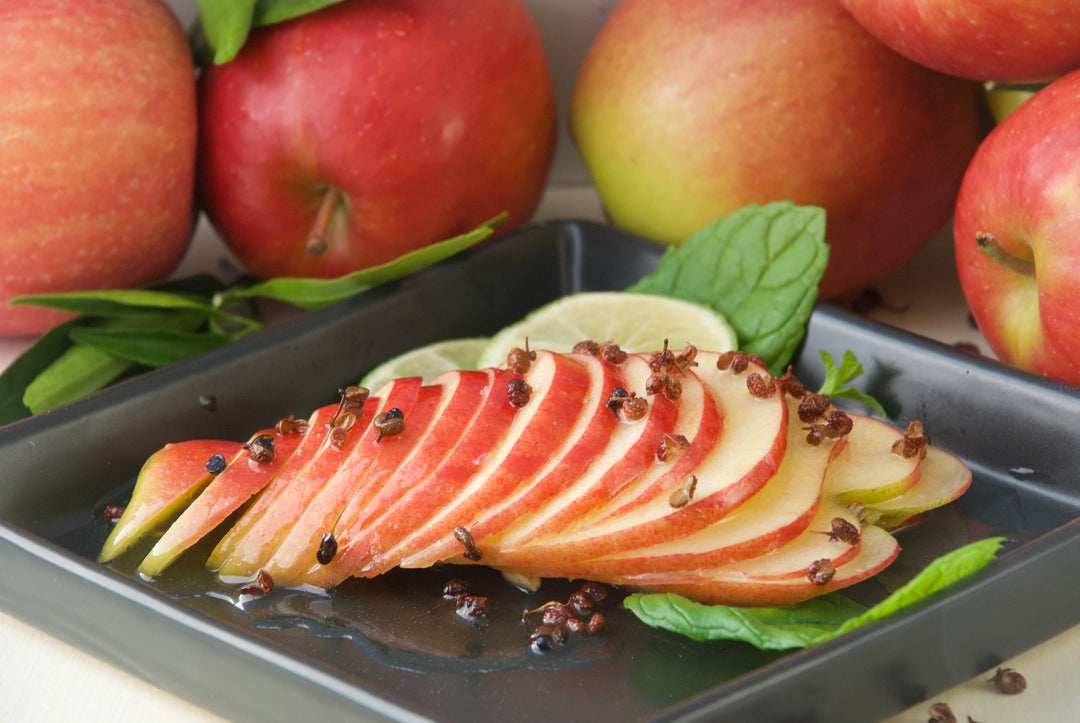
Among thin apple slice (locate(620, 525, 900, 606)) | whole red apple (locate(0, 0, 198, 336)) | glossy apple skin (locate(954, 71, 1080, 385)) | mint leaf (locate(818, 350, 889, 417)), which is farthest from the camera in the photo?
whole red apple (locate(0, 0, 198, 336))

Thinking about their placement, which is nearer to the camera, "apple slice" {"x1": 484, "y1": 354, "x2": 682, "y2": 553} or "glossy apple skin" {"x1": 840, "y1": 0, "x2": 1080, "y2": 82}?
"apple slice" {"x1": 484, "y1": 354, "x2": 682, "y2": 553}

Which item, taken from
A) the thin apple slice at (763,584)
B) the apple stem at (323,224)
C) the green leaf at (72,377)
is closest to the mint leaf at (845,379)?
the thin apple slice at (763,584)

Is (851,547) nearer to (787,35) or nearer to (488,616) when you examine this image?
(488,616)

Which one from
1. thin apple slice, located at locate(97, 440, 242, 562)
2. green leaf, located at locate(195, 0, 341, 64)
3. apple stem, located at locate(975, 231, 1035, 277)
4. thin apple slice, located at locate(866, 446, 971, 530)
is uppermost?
green leaf, located at locate(195, 0, 341, 64)

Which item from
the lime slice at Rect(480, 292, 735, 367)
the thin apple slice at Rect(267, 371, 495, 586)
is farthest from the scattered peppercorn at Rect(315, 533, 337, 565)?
the lime slice at Rect(480, 292, 735, 367)

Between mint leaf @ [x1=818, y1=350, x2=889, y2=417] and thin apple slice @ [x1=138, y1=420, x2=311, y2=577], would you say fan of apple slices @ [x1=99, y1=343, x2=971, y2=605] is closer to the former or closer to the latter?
thin apple slice @ [x1=138, y1=420, x2=311, y2=577]

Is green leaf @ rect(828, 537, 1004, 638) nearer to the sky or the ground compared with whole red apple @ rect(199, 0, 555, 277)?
nearer to the ground

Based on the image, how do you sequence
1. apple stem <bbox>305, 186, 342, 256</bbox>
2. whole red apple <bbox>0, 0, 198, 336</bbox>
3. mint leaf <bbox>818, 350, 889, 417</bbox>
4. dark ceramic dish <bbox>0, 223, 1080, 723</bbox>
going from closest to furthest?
dark ceramic dish <bbox>0, 223, 1080, 723</bbox> → mint leaf <bbox>818, 350, 889, 417</bbox> → whole red apple <bbox>0, 0, 198, 336</bbox> → apple stem <bbox>305, 186, 342, 256</bbox>

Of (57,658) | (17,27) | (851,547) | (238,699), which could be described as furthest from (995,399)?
(17,27)
